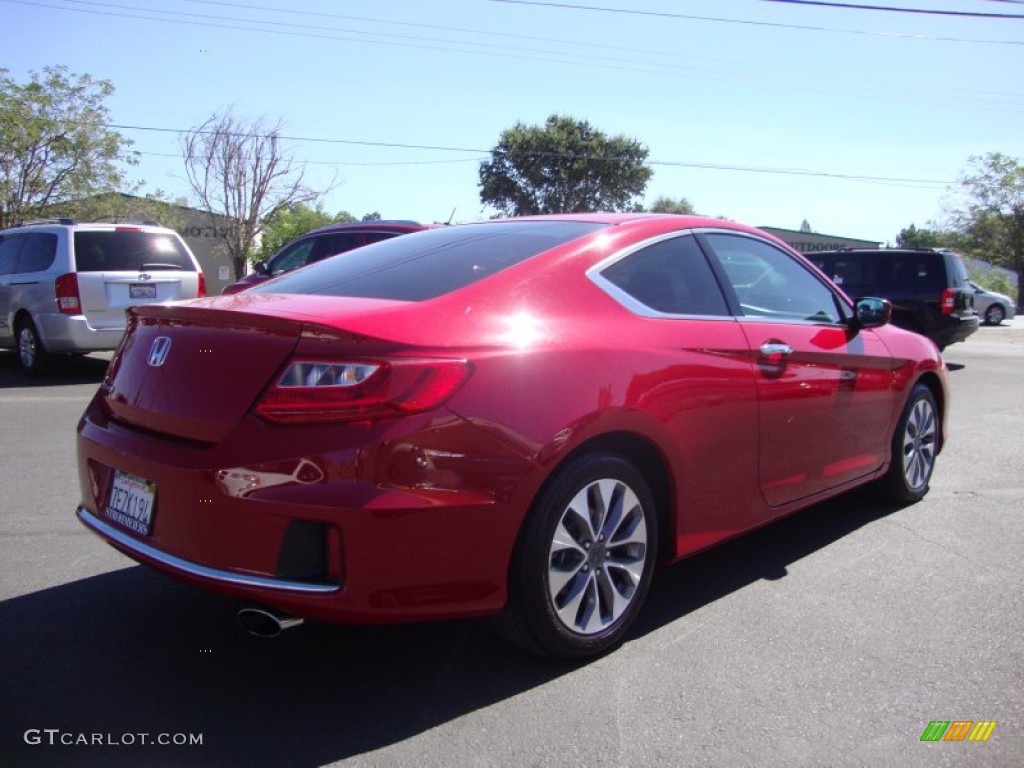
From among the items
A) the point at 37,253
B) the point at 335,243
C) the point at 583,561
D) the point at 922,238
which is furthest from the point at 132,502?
the point at 922,238

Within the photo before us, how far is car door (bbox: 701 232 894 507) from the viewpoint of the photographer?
3.88m

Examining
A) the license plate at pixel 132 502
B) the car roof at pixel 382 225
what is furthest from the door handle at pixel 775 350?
the car roof at pixel 382 225

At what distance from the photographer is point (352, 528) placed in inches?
101

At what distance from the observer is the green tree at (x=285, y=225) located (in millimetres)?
42312

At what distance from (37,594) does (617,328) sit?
2.63 meters

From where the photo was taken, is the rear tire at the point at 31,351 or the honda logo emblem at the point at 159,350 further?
the rear tire at the point at 31,351

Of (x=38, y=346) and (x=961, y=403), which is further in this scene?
(x=38, y=346)

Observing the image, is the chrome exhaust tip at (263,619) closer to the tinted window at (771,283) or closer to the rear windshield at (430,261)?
the rear windshield at (430,261)

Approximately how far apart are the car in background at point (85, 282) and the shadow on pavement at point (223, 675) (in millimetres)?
6985

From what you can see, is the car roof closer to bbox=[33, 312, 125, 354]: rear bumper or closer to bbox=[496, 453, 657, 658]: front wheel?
bbox=[33, 312, 125, 354]: rear bumper

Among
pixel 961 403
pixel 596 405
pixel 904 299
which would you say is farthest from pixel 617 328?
pixel 904 299

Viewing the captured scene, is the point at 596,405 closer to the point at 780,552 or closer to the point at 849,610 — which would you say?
the point at 849,610

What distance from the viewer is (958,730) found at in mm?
2777

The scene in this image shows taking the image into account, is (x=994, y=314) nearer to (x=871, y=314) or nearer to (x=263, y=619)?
(x=871, y=314)
